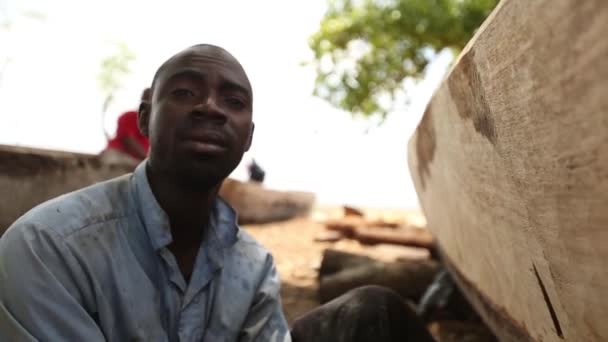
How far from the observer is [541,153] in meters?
0.78

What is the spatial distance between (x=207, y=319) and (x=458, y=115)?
1047 millimetres

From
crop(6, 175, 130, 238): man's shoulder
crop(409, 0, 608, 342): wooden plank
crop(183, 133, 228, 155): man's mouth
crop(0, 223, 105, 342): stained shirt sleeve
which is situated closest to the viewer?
crop(409, 0, 608, 342): wooden plank

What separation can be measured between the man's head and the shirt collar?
3.2 inches

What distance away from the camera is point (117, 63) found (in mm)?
12477

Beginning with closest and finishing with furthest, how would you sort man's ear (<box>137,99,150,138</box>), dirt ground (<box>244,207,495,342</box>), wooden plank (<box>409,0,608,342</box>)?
wooden plank (<box>409,0,608,342</box>), man's ear (<box>137,99,150,138</box>), dirt ground (<box>244,207,495,342</box>)

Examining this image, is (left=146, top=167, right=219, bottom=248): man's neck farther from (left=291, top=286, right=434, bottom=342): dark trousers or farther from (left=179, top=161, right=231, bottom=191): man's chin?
(left=291, top=286, right=434, bottom=342): dark trousers

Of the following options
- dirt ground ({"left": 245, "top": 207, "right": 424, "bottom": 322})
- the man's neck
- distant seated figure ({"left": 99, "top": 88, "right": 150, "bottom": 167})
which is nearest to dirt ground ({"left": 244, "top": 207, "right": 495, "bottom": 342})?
dirt ground ({"left": 245, "top": 207, "right": 424, "bottom": 322})

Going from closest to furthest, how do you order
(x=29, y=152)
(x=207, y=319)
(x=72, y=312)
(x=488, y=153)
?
(x=72, y=312) < (x=488, y=153) < (x=207, y=319) < (x=29, y=152)

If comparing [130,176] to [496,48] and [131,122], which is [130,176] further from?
[131,122]

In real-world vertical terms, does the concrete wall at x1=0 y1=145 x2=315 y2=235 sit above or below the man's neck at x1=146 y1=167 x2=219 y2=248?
below

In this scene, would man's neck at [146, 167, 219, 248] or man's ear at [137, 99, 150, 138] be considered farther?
man's ear at [137, 99, 150, 138]

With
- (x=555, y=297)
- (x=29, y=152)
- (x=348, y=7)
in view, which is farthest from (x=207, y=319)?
(x=348, y=7)

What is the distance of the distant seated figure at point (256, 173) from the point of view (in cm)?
848

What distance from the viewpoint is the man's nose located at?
126 cm
